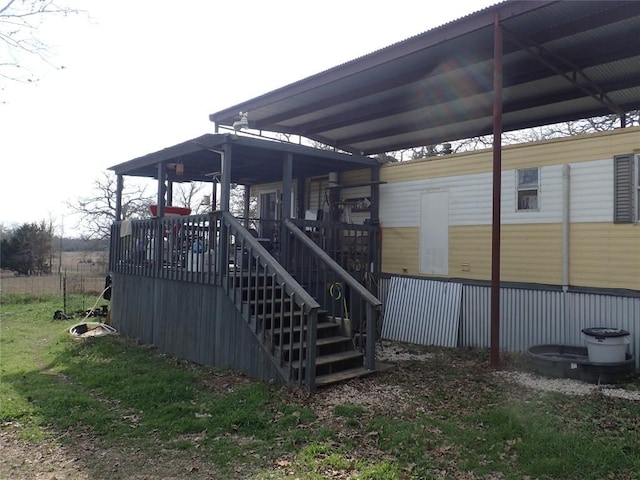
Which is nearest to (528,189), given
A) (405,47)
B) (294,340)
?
(405,47)

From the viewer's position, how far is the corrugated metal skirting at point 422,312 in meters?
8.12

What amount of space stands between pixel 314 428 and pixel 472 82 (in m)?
6.82

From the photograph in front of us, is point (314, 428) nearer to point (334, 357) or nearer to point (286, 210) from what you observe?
point (334, 357)

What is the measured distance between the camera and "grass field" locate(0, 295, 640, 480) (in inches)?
143

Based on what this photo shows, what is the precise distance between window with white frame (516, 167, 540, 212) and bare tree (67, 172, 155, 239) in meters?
24.6

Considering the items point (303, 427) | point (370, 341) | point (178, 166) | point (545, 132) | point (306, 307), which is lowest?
point (303, 427)

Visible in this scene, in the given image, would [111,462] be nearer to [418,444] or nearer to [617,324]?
[418,444]

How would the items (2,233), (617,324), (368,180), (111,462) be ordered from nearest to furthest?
(111,462) < (617,324) < (368,180) < (2,233)

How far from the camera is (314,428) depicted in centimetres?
437

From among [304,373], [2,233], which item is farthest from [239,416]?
[2,233]

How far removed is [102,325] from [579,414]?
9433 mm

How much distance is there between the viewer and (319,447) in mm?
3941

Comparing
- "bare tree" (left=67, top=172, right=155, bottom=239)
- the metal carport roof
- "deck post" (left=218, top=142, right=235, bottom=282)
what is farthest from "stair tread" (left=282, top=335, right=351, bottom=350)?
"bare tree" (left=67, top=172, right=155, bottom=239)

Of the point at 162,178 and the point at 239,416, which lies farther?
the point at 162,178
